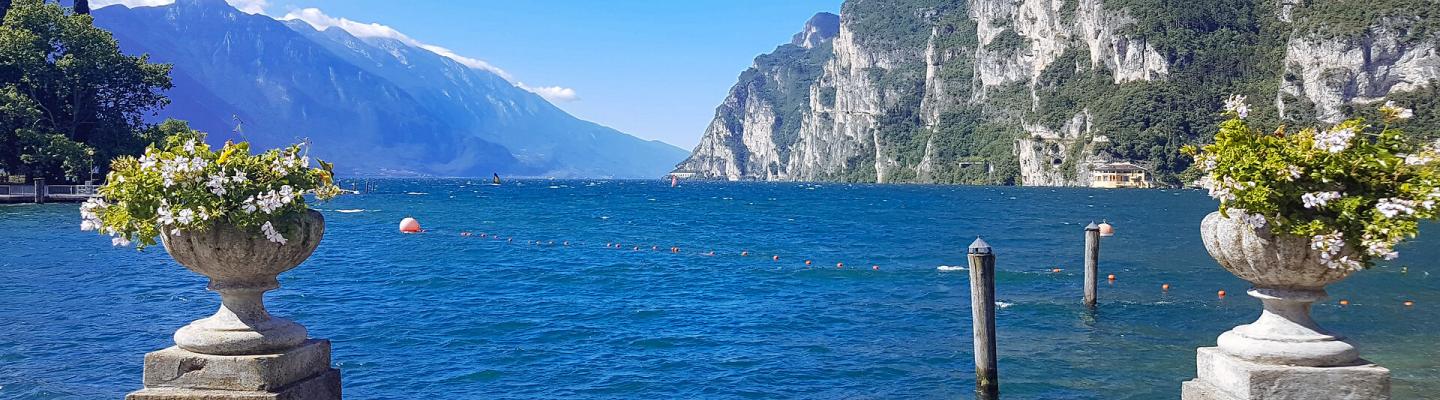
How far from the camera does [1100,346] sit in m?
20.2

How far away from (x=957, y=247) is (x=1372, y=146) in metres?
42.7

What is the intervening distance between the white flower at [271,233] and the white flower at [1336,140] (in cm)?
685

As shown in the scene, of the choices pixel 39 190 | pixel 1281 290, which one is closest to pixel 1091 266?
pixel 1281 290

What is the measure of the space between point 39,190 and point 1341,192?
90231mm

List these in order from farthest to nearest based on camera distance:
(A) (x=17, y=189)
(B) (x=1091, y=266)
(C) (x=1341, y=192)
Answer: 1. (A) (x=17, y=189)
2. (B) (x=1091, y=266)
3. (C) (x=1341, y=192)

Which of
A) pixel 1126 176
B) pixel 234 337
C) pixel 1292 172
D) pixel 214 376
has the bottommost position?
pixel 214 376

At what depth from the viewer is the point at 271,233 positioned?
627cm

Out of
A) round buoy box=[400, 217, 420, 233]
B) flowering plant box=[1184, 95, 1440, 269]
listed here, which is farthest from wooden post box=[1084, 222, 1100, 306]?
round buoy box=[400, 217, 420, 233]

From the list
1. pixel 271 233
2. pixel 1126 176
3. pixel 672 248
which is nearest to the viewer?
pixel 271 233

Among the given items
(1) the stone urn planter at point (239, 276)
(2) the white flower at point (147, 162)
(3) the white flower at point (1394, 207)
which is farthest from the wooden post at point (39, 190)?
(3) the white flower at point (1394, 207)

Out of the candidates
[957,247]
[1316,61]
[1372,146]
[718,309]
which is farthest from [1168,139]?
[1372,146]

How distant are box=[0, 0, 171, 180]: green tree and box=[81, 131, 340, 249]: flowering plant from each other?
3247 inches

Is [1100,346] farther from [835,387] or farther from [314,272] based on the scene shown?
[314,272]

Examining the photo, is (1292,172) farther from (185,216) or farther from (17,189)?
(17,189)
